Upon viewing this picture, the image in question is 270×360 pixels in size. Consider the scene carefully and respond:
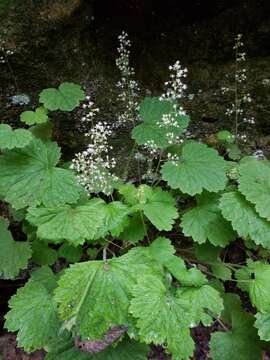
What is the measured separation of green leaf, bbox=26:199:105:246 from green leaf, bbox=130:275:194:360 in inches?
13.3

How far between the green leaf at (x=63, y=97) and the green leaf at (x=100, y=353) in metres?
1.29

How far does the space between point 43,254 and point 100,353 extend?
2.34 ft

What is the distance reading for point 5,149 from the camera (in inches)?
96.3

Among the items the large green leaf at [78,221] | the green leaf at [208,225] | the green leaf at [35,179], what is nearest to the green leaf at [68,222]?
the large green leaf at [78,221]

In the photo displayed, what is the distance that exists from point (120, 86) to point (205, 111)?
2.10 ft

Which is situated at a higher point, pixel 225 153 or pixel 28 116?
pixel 28 116

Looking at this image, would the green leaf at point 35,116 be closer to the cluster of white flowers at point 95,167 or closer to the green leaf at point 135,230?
the cluster of white flowers at point 95,167

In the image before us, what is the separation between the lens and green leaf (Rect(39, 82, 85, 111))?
2.57m

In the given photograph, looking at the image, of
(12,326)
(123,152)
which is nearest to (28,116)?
(123,152)

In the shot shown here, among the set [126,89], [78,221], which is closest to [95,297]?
[78,221]

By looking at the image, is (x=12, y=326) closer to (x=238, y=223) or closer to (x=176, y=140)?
(x=238, y=223)

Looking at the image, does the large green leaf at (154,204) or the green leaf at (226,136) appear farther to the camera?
the green leaf at (226,136)

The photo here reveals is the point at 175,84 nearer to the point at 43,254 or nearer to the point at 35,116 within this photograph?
the point at 35,116

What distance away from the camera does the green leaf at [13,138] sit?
90.2 inches
